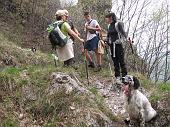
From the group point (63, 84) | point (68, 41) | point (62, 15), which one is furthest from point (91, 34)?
point (63, 84)

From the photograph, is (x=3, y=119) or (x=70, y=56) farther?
(x=70, y=56)

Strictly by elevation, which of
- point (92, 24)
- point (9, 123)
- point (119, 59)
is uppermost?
point (92, 24)

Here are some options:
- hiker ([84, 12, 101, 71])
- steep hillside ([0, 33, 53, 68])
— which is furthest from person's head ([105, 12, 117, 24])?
steep hillside ([0, 33, 53, 68])

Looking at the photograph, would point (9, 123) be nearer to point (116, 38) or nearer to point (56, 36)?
point (56, 36)

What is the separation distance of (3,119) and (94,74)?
14.1 ft

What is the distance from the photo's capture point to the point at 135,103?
9.05m

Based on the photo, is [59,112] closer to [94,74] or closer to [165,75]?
[94,74]

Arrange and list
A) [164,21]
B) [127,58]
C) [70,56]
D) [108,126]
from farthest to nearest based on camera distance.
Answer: [164,21], [127,58], [70,56], [108,126]

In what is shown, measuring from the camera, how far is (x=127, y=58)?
76.0ft

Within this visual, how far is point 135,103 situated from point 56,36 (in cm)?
265

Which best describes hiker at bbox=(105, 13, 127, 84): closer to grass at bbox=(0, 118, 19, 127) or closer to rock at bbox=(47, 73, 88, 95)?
rock at bbox=(47, 73, 88, 95)

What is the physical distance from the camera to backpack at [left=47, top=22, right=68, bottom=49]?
1024 centimetres

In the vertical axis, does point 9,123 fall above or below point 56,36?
below

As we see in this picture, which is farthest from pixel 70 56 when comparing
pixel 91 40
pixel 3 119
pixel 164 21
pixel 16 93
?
pixel 164 21
